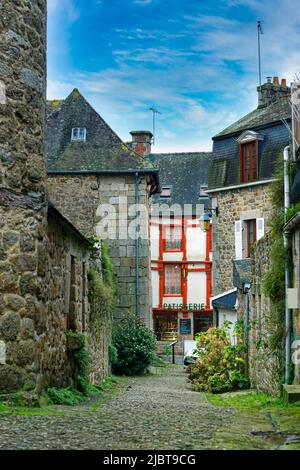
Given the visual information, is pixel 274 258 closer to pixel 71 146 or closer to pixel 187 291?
pixel 71 146

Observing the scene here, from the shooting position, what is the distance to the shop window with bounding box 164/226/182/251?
4188 cm

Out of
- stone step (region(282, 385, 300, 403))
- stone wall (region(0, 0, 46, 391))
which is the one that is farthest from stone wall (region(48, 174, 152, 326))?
stone wall (region(0, 0, 46, 391))

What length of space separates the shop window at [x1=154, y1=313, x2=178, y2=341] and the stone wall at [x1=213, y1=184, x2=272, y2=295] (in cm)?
1615

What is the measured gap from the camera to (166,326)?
4191 centimetres

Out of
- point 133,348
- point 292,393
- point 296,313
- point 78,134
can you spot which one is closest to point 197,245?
point 78,134

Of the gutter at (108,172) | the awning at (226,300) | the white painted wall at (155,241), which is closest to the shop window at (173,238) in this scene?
the white painted wall at (155,241)

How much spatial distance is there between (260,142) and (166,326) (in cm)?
2006

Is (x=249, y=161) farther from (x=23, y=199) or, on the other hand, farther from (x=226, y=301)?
(x=23, y=199)

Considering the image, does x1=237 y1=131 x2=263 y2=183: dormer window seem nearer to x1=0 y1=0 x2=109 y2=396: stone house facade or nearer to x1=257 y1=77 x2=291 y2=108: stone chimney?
x1=257 y1=77 x2=291 y2=108: stone chimney

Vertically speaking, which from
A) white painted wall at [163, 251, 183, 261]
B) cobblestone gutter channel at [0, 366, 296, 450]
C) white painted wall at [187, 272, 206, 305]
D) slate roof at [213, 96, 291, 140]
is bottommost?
cobblestone gutter channel at [0, 366, 296, 450]

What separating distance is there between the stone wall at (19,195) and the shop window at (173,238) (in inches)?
1290

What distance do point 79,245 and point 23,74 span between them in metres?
5.12
